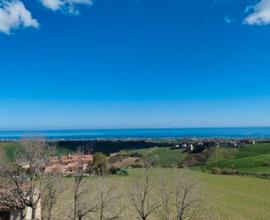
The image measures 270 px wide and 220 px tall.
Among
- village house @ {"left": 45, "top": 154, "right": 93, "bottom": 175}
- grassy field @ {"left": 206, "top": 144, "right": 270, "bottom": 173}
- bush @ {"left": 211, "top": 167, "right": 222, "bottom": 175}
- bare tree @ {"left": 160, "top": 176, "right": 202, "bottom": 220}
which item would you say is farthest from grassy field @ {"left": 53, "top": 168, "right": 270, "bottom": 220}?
grassy field @ {"left": 206, "top": 144, "right": 270, "bottom": 173}

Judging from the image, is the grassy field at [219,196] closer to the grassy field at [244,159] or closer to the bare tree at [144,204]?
the bare tree at [144,204]

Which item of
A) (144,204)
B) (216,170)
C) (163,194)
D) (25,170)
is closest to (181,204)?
(163,194)

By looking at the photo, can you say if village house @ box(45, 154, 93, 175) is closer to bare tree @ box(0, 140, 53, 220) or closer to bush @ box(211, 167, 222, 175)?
bare tree @ box(0, 140, 53, 220)

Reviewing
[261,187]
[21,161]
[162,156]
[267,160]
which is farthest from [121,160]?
[21,161]

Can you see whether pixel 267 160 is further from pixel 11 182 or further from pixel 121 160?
pixel 11 182

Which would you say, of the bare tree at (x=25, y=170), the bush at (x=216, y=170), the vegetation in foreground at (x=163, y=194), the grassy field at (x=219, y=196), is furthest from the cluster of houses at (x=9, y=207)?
the bush at (x=216, y=170)
